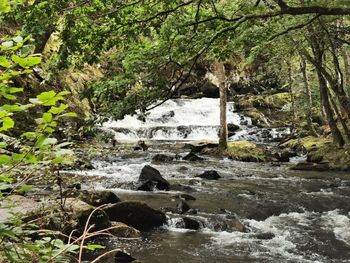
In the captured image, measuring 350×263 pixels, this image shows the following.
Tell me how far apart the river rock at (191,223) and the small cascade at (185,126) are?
1646cm

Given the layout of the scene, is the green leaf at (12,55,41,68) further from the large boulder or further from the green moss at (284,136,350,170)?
the large boulder

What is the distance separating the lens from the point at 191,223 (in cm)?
877

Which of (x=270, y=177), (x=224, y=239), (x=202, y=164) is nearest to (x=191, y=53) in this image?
(x=224, y=239)

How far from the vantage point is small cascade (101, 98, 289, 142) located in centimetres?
2727

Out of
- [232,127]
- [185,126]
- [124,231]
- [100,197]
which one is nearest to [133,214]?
[124,231]

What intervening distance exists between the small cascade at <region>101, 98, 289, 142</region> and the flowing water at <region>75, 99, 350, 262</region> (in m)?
6.33

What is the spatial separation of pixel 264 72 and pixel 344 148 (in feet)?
76.5

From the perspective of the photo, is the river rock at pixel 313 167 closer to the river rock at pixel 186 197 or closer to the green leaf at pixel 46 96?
the river rock at pixel 186 197

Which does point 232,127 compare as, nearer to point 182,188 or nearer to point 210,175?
point 210,175

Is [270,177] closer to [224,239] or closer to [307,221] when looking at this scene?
[307,221]

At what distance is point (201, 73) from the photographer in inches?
1519

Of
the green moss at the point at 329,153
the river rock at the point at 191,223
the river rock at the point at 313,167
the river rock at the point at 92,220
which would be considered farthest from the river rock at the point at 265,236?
the green moss at the point at 329,153

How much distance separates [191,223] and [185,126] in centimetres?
2001

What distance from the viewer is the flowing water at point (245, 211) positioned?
736 centimetres
